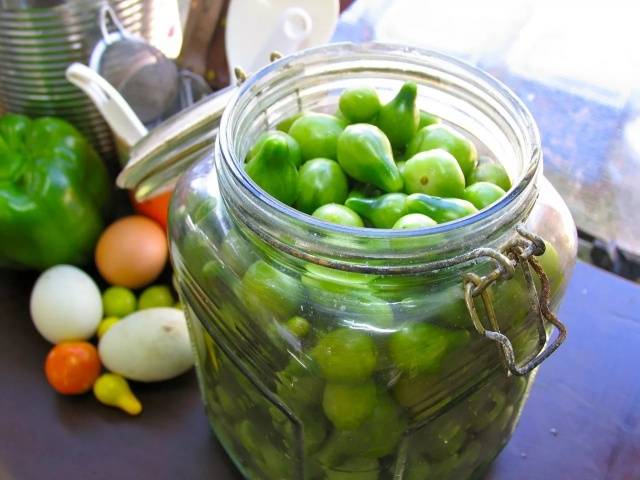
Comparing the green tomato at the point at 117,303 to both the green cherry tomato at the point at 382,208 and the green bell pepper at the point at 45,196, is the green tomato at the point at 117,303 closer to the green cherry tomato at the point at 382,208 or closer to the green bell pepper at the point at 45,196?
the green bell pepper at the point at 45,196

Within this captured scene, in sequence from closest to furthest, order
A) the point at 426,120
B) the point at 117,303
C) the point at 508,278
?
the point at 508,278
the point at 426,120
the point at 117,303

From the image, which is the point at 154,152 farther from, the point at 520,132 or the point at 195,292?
the point at 520,132

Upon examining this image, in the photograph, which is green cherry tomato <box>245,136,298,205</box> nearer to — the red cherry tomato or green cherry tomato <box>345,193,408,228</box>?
green cherry tomato <box>345,193,408,228</box>

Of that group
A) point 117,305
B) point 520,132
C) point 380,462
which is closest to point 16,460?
point 117,305

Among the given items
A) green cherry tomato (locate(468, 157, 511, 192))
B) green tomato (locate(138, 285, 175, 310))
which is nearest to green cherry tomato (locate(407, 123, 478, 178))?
green cherry tomato (locate(468, 157, 511, 192))

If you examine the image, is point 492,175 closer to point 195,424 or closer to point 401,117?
point 401,117

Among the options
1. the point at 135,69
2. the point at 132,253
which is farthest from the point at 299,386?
the point at 135,69
